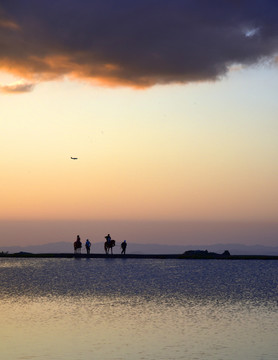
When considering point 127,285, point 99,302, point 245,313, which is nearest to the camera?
point 245,313

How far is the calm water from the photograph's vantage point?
48.1ft

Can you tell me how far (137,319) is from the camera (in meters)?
19.4

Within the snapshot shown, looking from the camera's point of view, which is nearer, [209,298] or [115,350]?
[115,350]

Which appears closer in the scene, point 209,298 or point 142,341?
point 142,341

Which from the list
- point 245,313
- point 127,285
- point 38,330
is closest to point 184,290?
point 127,285

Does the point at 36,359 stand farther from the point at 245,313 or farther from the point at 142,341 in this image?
the point at 245,313

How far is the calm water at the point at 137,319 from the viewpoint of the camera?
1466cm

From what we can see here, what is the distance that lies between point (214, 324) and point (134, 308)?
4.23 metres

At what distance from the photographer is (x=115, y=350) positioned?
14.7 metres

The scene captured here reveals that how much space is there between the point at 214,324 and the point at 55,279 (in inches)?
713

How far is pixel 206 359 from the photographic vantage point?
13.6m

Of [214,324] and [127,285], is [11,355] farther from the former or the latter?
[127,285]

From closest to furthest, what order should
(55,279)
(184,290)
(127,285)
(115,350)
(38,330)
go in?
(115,350) < (38,330) < (184,290) < (127,285) < (55,279)

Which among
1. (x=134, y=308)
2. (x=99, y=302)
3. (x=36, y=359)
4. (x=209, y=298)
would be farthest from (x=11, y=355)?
(x=209, y=298)
